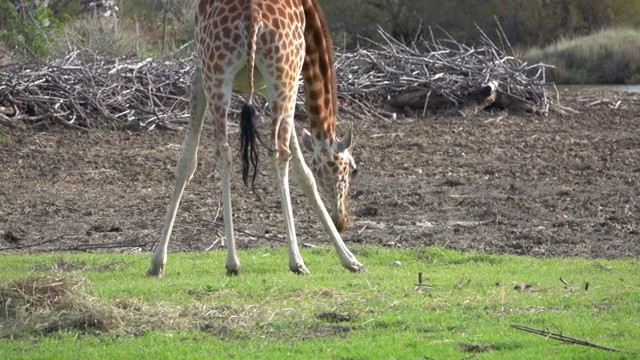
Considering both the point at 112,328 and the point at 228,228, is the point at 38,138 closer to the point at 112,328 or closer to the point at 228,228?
the point at 228,228

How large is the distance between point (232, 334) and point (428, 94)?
1515 cm

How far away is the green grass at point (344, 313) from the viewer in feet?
21.1

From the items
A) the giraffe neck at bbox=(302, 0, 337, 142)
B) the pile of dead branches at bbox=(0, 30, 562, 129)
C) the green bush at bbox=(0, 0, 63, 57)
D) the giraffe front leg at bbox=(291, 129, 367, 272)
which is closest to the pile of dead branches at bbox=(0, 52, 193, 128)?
the pile of dead branches at bbox=(0, 30, 562, 129)

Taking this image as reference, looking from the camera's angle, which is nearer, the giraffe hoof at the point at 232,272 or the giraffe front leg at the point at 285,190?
the giraffe front leg at the point at 285,190

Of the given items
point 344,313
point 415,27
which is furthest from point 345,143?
point 415,27

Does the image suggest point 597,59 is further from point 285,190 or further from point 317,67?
point 285,190

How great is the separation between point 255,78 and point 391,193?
4.83 m

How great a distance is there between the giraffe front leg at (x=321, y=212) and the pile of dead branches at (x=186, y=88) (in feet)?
32.5

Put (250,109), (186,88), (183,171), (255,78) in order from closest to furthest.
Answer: (250,109), (255,78), (183,171), (186,88)

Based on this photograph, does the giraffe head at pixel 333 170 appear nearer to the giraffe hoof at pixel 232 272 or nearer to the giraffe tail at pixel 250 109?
the giraffe tail at pixel 250 109

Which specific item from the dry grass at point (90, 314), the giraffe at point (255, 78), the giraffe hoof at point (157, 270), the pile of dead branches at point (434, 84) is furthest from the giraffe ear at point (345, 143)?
the pile of dead branches at point (434, 84)

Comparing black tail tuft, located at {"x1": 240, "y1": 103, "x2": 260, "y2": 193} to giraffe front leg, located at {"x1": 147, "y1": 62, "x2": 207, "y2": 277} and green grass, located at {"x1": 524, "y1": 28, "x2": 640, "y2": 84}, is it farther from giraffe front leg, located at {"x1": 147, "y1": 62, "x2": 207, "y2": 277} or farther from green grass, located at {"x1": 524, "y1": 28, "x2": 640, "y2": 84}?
green grass, located at {"x1": 524, "y1": 28, "x2": 640, "y2": 84}

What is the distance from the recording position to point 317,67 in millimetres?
9539

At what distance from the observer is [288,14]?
897 cm
